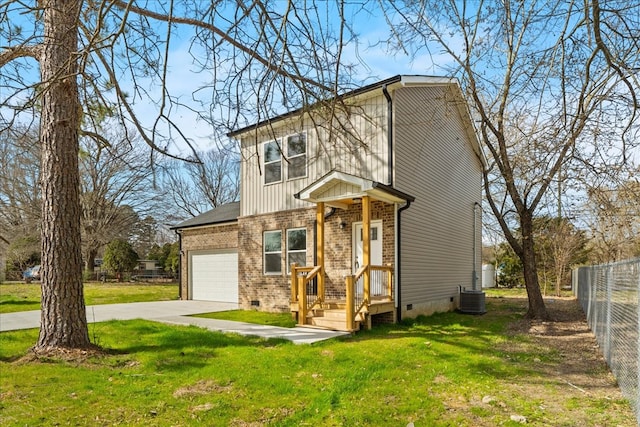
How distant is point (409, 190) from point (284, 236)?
3847 mm

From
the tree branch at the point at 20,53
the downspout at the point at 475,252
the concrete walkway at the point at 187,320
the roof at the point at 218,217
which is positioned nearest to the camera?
the tree branch at the point at 20,53

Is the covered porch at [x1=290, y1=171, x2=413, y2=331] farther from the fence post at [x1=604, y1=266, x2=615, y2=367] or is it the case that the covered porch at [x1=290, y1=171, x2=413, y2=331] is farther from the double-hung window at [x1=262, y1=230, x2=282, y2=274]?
the fence post at [x1=604, y1=266, x2=615, y2=367]

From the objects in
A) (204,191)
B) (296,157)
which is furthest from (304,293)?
(204,191)

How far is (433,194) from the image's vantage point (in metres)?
12.9

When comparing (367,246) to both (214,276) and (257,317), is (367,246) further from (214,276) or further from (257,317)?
(214,276)

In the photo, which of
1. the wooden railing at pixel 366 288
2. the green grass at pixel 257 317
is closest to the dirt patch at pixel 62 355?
the green grass at pixel 257 317

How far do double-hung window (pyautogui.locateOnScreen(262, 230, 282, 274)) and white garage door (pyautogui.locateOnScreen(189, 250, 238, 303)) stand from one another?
2.69 metres

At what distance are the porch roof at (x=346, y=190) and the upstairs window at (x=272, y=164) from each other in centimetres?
282

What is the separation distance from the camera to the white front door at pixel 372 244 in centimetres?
1112

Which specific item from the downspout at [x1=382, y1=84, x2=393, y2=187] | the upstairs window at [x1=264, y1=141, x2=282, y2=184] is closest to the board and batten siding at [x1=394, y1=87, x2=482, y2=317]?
the downspout at [x1=382, y1=84, x2=393, y2=187]

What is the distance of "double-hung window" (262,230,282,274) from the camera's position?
43.3ft

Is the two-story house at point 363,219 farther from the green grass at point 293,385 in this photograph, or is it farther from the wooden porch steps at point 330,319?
the green grass at point 293,385

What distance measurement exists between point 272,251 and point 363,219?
4.39m

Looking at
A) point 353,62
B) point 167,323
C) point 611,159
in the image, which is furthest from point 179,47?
point 167,323
